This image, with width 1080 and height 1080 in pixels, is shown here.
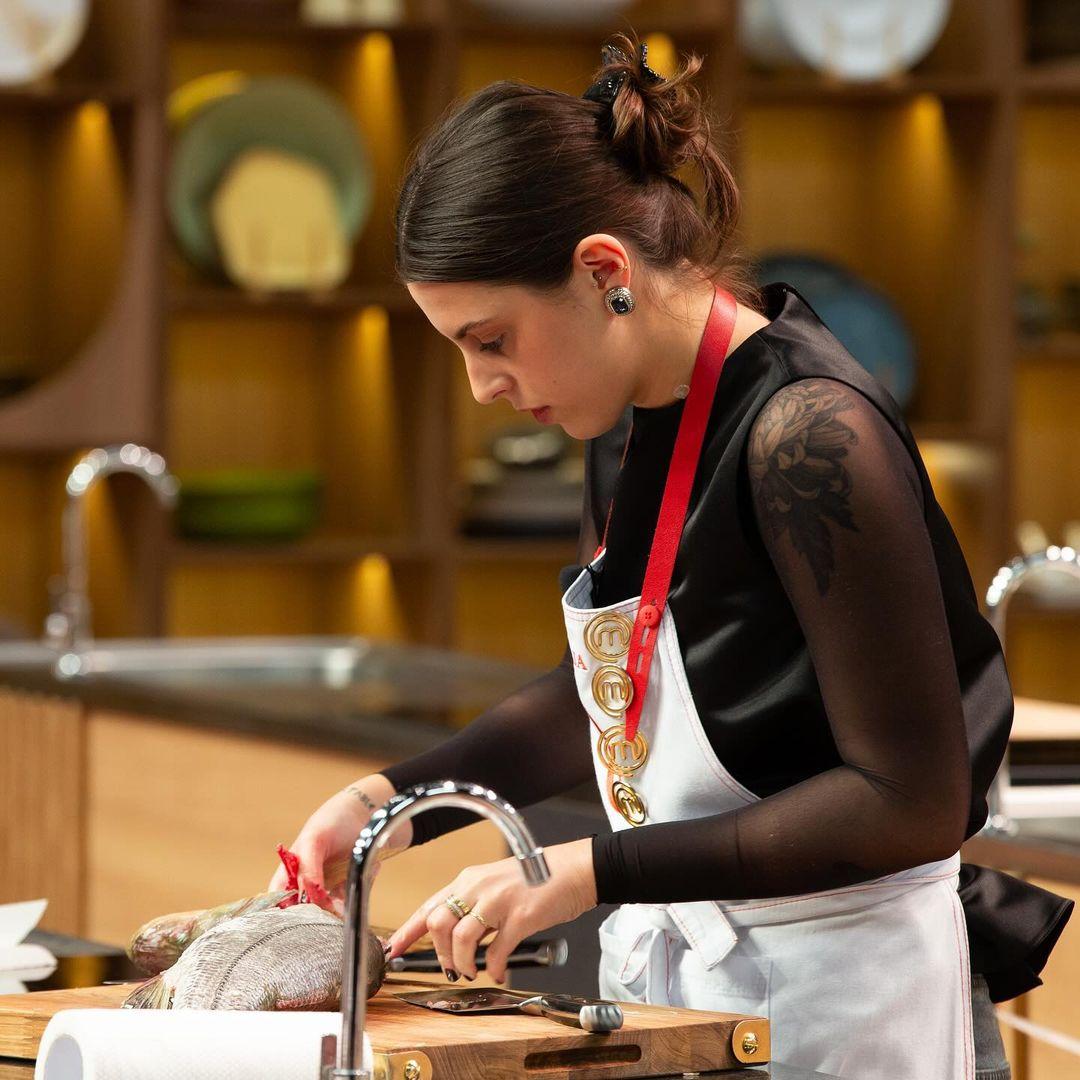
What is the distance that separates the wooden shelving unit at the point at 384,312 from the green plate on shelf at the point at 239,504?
0.05m

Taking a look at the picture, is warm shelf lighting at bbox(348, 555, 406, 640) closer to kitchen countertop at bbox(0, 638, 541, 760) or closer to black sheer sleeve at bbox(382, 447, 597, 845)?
kitchen countertop at bbox(0, 638, 541, 760)

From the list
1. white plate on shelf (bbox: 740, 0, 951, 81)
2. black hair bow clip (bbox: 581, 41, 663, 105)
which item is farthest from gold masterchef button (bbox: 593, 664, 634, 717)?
white plate on shelf (bbox: 740, 0, 951, 81)

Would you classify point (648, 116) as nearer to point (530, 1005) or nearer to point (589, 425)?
point (589, 425)

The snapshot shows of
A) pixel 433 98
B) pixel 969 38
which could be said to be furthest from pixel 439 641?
pixel 969 38

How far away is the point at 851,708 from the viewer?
4.11 ft

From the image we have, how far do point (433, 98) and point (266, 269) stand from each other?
1.68ft

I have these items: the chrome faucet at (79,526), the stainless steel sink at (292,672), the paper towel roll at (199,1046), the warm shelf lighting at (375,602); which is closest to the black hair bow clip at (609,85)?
the paper towel roll at (199,1046)

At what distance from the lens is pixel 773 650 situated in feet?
4.43

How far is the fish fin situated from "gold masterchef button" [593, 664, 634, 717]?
35 cm

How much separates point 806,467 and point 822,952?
0.32 m

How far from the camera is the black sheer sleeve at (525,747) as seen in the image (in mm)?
1586

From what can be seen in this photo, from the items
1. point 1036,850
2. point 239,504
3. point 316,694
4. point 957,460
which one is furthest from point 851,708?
point 957,460

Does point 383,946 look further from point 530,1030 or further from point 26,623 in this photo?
point 26,623

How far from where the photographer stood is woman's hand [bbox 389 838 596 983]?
1.23 meters
